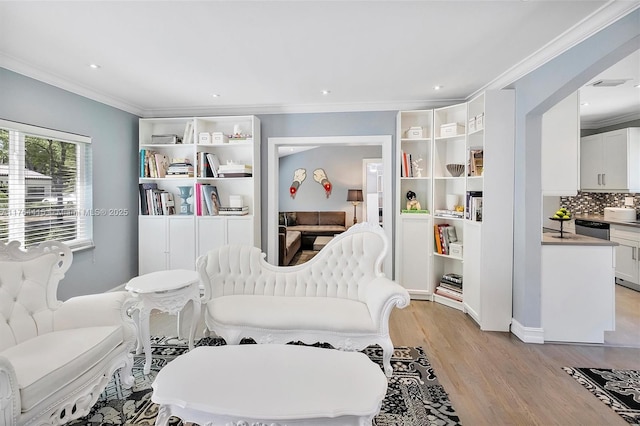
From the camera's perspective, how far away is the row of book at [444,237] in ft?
13.1

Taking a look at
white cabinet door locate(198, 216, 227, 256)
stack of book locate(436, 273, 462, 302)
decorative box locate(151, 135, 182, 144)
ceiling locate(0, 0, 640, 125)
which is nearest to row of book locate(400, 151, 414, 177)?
ceiling locate(0, 0, 640, 125)

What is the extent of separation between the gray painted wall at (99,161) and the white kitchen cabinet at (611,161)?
6.74 m

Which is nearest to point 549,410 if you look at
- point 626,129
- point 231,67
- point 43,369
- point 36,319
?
point 43,369

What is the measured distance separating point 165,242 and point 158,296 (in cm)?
197

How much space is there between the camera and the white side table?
95.5 inches

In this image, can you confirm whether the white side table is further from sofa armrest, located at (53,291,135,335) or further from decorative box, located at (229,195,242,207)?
decorative box, located at (229,195,242,207)

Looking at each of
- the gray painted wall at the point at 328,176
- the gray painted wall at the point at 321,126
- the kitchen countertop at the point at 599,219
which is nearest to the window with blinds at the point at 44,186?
the gray painted wall at the point at 321,126

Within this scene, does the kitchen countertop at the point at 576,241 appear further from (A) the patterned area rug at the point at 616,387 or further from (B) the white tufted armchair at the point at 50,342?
(B) the white tufted armchair at the point at 50,342

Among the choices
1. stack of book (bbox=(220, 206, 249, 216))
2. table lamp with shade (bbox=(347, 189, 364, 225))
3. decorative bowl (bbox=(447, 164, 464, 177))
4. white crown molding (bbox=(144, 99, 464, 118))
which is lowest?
stack of book (bbox=(220, 206, 249, 216))

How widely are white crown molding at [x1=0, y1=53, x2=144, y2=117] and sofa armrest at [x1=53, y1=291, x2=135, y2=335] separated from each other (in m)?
2.15

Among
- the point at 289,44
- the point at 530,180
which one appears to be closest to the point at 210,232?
the point at 289,44

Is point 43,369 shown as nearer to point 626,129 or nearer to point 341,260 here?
point 341,260

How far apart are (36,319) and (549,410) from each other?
3284 millimetres

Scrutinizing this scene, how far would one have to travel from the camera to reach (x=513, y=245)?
3217 millimetres
